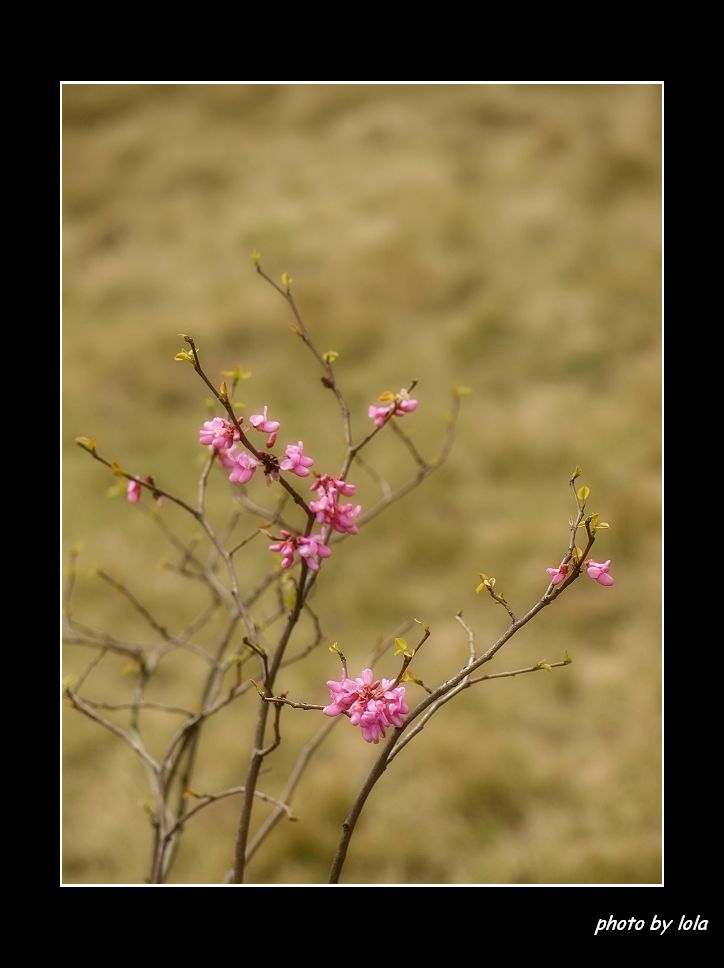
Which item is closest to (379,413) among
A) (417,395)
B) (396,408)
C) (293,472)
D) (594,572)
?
(396,408)

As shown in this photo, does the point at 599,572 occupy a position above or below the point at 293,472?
below

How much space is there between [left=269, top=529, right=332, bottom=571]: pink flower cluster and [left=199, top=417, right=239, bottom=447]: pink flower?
4.1 inches

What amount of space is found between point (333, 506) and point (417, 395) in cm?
217

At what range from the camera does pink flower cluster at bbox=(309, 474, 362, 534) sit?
83 centimetres

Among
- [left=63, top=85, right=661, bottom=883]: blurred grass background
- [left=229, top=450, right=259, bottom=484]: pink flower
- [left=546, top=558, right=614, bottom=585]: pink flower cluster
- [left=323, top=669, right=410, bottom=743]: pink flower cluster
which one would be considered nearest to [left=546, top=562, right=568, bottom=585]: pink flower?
[left=546, top=558, right=614, bottom=585]: pink flower cluster

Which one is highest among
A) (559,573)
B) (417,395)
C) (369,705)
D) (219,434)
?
(417,395)

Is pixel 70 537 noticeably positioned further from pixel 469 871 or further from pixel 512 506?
pixel 469 871

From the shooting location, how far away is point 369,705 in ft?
2.59

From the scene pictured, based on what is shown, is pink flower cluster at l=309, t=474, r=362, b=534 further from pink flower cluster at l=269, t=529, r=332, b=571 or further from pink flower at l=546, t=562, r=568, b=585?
pink flower at l=546, t=562, r=568, b=585

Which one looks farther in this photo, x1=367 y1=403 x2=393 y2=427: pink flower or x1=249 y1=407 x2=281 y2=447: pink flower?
x1=367 y1=403 x2=393 y2=427: pink flower

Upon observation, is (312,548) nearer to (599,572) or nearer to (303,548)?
(303,548)
